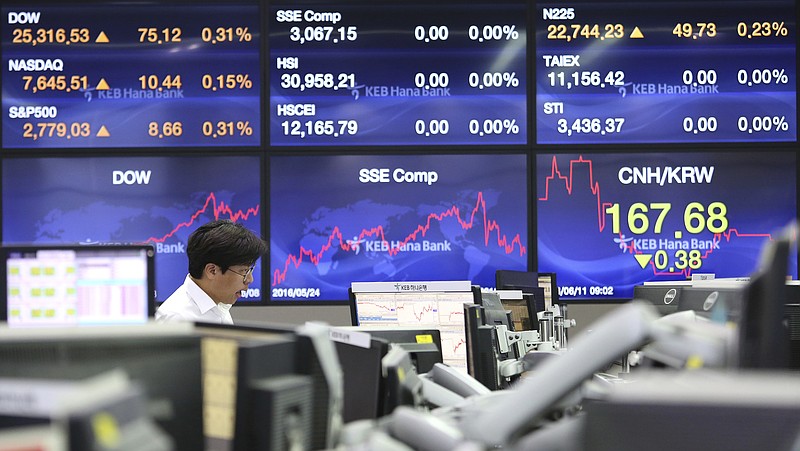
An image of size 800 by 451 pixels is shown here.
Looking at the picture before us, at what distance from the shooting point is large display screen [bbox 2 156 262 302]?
17.2 ft

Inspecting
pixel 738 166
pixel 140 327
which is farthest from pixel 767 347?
pixel 738 166

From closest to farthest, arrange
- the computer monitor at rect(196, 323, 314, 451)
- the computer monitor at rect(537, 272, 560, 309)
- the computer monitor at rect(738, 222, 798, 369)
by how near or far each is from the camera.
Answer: the computer monitor at rect(196, 323, 314, 451) < the computer monitor at rect(738, 222, 798, 369) < the computer monitor at rect(537, 272, 560, 309)

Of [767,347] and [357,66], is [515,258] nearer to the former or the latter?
[357,66]

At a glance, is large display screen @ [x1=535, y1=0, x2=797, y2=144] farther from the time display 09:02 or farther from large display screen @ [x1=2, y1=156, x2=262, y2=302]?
large display screen @ [x1=2, y1=156, x2=262, y2=302]

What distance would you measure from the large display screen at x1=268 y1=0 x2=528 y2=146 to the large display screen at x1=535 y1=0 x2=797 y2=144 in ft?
0.71

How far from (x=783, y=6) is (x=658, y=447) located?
5.04 metres

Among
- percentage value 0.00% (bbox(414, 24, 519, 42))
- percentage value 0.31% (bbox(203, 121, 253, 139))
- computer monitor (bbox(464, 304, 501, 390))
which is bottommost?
computer monitor (bbox(464, 304, 501, 390))

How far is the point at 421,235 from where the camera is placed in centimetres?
525

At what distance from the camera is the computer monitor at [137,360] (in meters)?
1.10

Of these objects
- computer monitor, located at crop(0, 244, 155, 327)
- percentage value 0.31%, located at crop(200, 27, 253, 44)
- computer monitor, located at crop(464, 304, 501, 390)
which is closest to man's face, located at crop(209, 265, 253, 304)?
computer monitor, located at crop(0, 244, 155, 327)

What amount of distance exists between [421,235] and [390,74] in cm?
98

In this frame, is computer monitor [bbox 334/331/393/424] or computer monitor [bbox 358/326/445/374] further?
computer monitor [bbox 358/326/445/374]

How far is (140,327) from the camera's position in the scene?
121 centimetres

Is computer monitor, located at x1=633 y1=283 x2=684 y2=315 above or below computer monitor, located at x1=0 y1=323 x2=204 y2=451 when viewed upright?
below
